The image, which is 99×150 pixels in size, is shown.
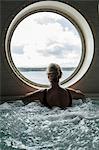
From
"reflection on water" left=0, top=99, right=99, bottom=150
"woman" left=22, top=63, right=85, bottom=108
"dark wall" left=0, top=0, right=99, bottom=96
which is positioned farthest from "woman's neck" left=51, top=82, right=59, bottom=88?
"dark wall" left=0, top=0, right=99, bottom=96

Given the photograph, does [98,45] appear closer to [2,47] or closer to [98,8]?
[98,8]

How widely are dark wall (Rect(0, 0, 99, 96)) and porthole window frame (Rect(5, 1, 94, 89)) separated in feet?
0.19

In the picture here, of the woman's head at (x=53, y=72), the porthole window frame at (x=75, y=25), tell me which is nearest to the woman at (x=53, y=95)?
the woman's head at (x=53, y=72)

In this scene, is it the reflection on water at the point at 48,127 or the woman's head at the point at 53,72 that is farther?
the woman's head at the point at 53,72

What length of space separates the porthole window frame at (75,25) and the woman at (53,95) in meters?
0.39

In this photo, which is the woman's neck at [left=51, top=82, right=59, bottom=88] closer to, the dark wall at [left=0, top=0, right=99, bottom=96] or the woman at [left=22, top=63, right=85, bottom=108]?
the woman at [left=22, top=63, right=85, bottom=108]

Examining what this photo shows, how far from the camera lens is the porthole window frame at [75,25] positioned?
12.5 feet

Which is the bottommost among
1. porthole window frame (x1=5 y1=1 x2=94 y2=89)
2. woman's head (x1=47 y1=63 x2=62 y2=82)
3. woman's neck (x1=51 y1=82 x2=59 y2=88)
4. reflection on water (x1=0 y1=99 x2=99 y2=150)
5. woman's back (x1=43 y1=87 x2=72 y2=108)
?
reflection on water (x1=0 y1=99 x2=99 y2=150)

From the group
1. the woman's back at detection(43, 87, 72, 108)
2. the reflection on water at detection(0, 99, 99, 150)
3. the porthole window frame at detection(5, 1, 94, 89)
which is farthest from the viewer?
the porthole window frame at detection(5, 1, 94, 89)

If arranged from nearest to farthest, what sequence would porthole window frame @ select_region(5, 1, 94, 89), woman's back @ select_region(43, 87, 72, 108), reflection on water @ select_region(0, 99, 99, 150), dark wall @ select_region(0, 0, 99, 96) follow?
reflection on water @ select_region(0, 99, 99, 150)
woman's back @ select_region(43, 87, 72, 108)
dark wall @ select_region(0, 0, 99, 96)
porthole window frame @ select_region(5, 1, 94, 89)

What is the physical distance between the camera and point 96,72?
3.83 meters

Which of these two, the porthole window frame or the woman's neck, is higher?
the porthole window frame

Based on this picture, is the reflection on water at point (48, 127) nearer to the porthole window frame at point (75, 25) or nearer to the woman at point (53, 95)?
the woman at point (53, 95)

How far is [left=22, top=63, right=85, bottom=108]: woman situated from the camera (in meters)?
3.35
